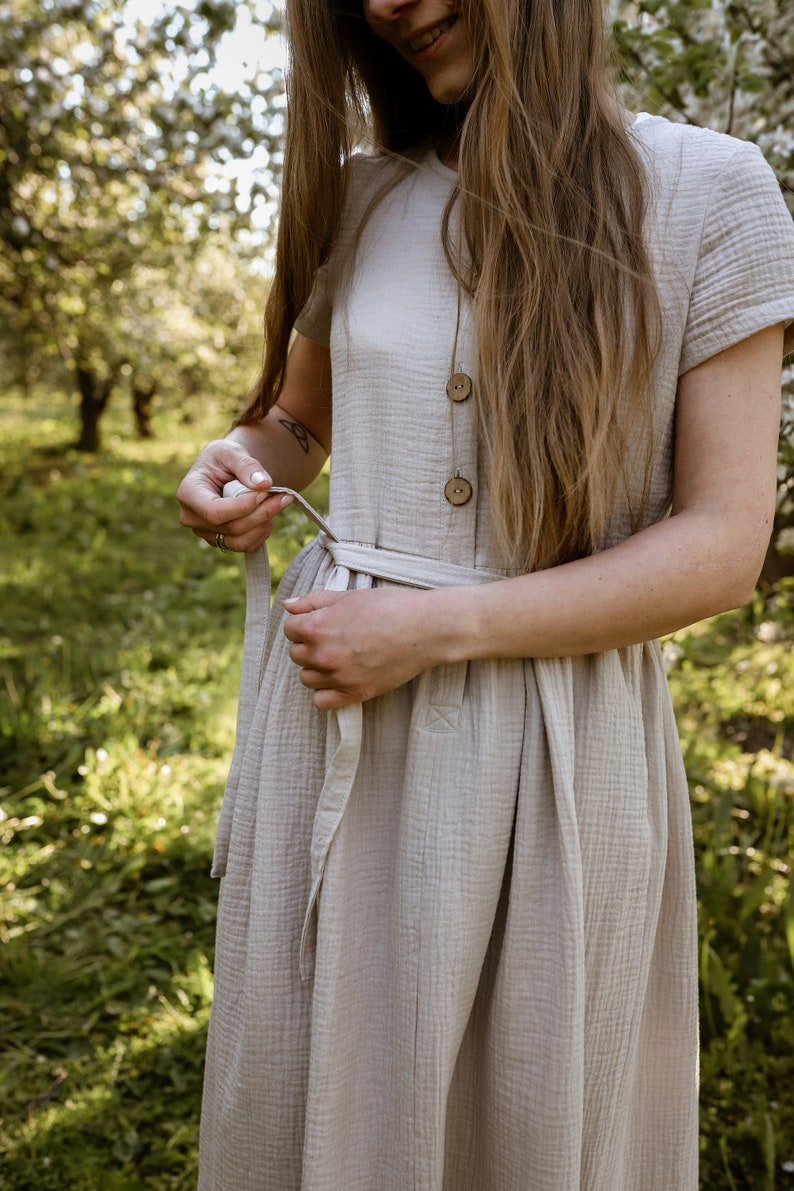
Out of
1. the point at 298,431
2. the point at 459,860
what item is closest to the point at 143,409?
the point at 298,431

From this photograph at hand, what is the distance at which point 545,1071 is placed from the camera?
110 cm

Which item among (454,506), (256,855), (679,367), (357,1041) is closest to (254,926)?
(256,855)

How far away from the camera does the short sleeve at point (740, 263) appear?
104 centimetres

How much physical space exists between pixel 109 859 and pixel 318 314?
2.51 metres

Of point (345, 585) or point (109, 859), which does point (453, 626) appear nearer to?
point (345, 585)

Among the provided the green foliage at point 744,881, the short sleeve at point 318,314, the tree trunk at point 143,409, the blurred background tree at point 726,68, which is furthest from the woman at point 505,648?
the tree trunk at point 143,409

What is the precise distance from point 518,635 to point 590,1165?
667mm

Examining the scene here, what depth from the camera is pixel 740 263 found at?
1060 millimetres

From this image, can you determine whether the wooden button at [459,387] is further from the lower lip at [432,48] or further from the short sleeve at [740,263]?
the lower lip at [432,48]

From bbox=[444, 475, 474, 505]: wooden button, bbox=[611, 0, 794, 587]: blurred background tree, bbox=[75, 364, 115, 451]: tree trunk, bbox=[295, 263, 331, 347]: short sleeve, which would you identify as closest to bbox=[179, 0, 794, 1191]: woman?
bbox=[444, 475, 474, 505]: wooden button

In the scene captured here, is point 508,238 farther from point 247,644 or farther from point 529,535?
point 247,644

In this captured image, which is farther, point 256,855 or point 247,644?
point 247,644

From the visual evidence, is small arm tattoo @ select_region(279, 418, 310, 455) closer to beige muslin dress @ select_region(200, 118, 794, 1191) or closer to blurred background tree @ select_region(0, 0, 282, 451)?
beige muslin dress @ select_region(200, 118, 794, 1191)

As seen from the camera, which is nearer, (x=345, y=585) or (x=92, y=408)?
(x=345, y=585)
